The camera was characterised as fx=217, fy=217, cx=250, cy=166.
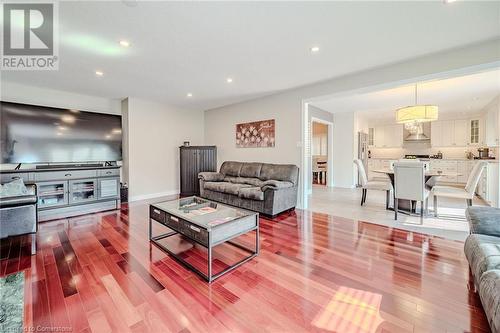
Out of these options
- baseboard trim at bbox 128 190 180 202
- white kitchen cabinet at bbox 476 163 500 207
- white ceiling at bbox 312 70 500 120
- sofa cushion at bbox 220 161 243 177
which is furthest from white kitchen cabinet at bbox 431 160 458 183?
baseboard trim at bbox 128 190 180 202

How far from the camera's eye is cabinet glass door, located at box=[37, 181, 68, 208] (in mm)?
3625

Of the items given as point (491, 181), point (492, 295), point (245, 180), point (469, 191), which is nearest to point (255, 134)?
point (245, 180)

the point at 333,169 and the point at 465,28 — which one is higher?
the point at 465,28

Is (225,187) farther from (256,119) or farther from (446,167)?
(446,167)

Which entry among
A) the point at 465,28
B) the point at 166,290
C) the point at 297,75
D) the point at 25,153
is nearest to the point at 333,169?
the point at 297,75

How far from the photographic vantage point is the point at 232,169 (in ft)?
17.7

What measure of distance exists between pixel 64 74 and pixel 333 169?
708 cm

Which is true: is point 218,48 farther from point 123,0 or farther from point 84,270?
point 84,270

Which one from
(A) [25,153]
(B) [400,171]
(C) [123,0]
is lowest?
(B) [400,171]

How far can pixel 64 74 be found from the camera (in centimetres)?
362

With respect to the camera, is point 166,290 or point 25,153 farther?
point 25,153

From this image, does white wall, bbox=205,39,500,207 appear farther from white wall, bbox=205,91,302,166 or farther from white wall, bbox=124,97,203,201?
white wall, bbox=124,97,203,201

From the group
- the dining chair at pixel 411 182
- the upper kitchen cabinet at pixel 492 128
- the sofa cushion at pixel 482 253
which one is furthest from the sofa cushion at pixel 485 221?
the upper kitchen cabinet at pixel 492 128

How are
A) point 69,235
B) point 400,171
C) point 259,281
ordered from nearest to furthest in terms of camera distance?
point 259,281, point 69,235, point 400,171
